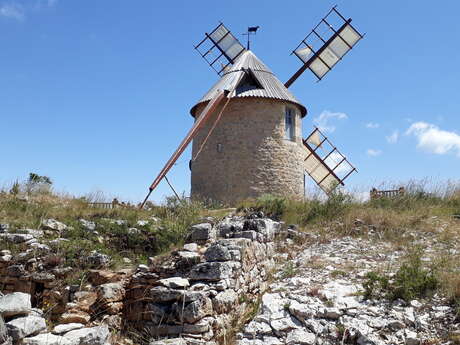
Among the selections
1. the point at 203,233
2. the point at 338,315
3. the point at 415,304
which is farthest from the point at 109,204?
the point at 415,304

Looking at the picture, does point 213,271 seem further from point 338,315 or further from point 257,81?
point 257,81

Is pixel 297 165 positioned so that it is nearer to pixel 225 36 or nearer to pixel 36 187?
pixel 225 36

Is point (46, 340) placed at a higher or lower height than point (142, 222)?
lower

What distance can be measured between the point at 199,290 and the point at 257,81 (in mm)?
11115

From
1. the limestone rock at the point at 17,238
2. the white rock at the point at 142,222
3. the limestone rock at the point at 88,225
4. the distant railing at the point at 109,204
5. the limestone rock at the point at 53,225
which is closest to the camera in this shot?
the limestone rock at the point at 17,238

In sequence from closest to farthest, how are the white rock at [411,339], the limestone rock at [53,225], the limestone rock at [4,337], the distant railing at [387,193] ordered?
the limestone rock at [4,337], the white rock at [411,339], the limestone rock at [53,225], the distant railing at [387,193]

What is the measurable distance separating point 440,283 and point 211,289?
121 inches

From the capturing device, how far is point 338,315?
584 centimetres

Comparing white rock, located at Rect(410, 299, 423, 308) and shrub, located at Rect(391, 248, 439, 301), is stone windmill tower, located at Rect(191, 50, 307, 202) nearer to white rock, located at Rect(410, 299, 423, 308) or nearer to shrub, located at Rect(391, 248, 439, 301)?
shrub, located at Rect(391, 248, 439, 301)

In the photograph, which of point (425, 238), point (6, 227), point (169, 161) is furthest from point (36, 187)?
point (425, 238)

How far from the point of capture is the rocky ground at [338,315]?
5.47 m

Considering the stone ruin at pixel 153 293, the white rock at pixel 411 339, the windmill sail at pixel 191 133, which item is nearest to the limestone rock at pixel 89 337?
the stone ruin at pixel 153 293

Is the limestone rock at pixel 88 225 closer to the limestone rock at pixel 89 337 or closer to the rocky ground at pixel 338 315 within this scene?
the rocky ground at pixel 338 315

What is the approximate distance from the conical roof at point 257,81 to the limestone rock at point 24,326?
436 inches
